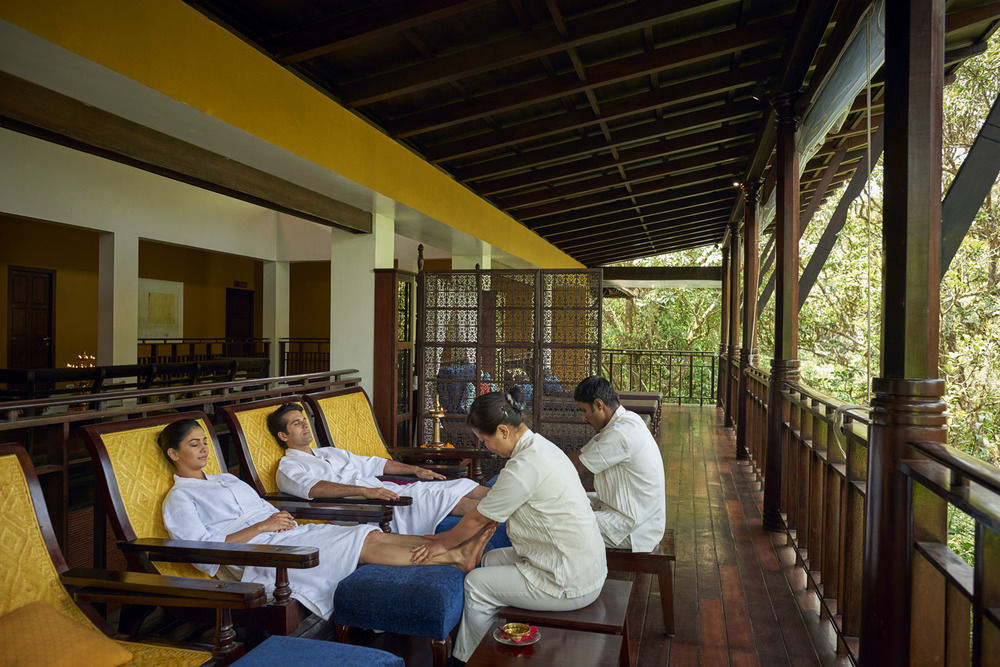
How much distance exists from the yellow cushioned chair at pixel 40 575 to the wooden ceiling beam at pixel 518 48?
2.60 m

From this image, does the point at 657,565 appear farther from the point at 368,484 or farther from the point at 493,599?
the point at 368,484

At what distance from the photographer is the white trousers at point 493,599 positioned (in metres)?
2.11

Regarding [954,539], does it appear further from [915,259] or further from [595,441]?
Answer: [915,259]

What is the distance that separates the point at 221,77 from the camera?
294 cm

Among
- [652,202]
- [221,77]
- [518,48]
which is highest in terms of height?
[652,202]

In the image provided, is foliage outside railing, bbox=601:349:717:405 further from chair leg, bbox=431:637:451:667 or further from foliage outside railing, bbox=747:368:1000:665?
chair leg, bbox=431:637:451:667

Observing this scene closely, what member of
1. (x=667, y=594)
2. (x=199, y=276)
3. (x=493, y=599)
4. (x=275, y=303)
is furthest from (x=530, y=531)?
(x=199, y=276)

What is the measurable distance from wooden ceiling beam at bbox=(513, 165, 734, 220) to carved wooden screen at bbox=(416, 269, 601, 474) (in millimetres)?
2679

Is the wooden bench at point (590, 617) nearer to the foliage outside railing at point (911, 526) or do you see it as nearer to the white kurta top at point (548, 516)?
the white kurta top at point (548, 516)

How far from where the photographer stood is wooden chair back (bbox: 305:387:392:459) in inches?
146

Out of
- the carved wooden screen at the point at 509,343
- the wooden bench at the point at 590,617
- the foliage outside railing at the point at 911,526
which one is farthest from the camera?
the carved wooden screen at the point at 509,343

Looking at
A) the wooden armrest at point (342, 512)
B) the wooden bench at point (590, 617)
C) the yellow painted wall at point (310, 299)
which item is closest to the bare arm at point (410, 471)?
the wooden armrest at point (342, 512)

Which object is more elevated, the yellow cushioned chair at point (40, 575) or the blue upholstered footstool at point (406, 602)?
the yellow cushioned chair at point (40, 575)

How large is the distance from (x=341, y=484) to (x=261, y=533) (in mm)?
529
